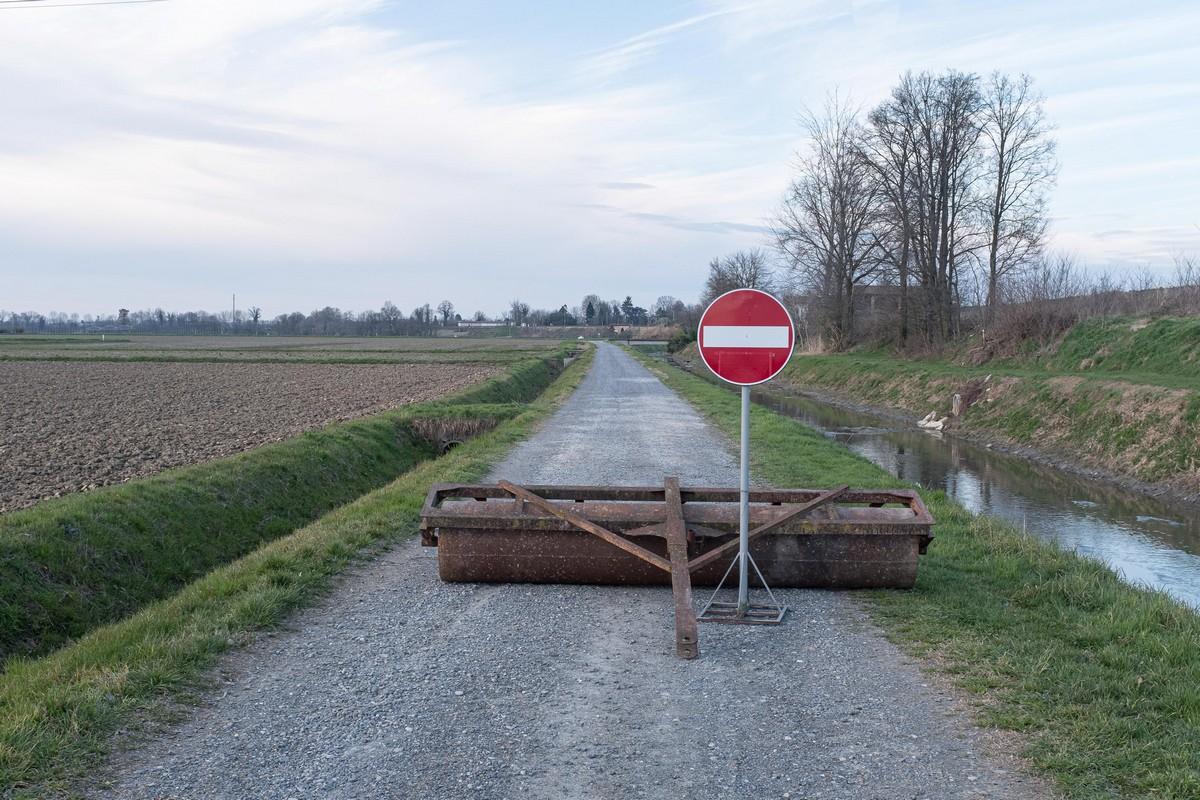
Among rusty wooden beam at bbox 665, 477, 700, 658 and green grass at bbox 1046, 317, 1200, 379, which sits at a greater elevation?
green grass at bbox 1046, 317, 1200, 379

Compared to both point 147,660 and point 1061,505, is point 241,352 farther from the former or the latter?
point 147,660

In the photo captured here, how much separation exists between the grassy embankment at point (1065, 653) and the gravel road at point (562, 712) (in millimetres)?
254

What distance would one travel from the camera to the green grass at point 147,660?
162 inches

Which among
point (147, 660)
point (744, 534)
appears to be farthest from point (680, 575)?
point (147, 660)

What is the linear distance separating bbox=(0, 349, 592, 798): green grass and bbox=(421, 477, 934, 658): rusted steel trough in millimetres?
1290

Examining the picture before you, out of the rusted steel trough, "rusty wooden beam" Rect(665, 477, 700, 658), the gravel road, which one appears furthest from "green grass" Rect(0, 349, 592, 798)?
"rusty wooden beam" Rect(665, 477, 700, 658)

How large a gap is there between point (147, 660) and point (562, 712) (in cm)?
249

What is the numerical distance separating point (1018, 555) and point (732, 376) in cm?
383

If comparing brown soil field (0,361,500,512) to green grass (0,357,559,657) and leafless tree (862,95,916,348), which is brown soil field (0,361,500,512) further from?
leafless tree (862,95,916,348)

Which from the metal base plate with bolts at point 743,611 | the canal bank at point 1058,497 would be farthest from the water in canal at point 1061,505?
the metal base plate with bolts at point 743,611

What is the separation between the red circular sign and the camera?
6.56 m

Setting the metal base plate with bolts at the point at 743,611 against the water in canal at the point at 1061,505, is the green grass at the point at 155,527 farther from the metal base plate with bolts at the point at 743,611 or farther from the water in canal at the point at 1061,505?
the water in canal at the point at 1061,505

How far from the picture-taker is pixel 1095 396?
74.3 feet

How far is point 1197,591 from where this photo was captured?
387 inches
